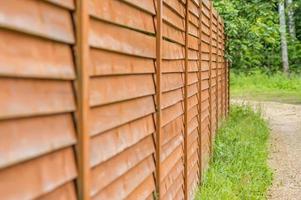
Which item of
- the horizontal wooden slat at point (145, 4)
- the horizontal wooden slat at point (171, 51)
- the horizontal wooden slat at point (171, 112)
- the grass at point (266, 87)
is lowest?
the grass at point (266, 87)

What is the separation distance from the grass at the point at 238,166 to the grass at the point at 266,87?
1147 centimetres

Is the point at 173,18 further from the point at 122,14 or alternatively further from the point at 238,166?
the point at 238,166

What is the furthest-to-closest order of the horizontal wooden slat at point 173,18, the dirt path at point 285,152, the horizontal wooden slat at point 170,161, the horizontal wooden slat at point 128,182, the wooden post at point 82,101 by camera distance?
the dirt path at point 285,152
the horizontal wooden slat at point 173,18
the horizontal wooden slat at point 170,161
the horizontal wooden slat at point 128,182
the wooden post at point 82,101

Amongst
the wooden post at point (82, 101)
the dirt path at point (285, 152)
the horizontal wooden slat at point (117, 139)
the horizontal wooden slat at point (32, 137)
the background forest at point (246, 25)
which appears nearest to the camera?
the horizontal wooden slat at point (32, 137)

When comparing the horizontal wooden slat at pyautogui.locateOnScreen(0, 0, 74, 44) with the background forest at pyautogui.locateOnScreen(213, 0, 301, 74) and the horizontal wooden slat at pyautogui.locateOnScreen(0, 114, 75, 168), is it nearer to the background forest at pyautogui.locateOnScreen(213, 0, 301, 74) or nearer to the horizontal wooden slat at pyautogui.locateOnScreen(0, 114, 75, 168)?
the horizontal wooden slat at pyautogui.locateOnScreen(0, 114, 75, 168)

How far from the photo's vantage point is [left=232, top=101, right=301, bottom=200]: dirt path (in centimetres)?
705

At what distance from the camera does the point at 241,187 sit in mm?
6582

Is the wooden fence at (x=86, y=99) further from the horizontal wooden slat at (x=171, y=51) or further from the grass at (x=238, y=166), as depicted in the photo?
the grass at (x=238, y=166)

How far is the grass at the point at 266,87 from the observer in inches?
918

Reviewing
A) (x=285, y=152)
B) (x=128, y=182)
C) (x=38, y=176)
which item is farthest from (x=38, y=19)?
(x=285, y=152)

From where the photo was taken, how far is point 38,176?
156 centimetres

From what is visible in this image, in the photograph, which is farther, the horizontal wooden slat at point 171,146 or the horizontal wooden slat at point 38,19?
the horizontal wooden slat at point 171,146

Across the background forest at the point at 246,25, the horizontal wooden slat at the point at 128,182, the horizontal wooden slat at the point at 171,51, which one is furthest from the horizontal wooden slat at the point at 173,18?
the background forest at the point at 246,25

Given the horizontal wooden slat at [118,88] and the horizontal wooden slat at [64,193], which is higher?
the horizontal wooden slat at [118,88]
